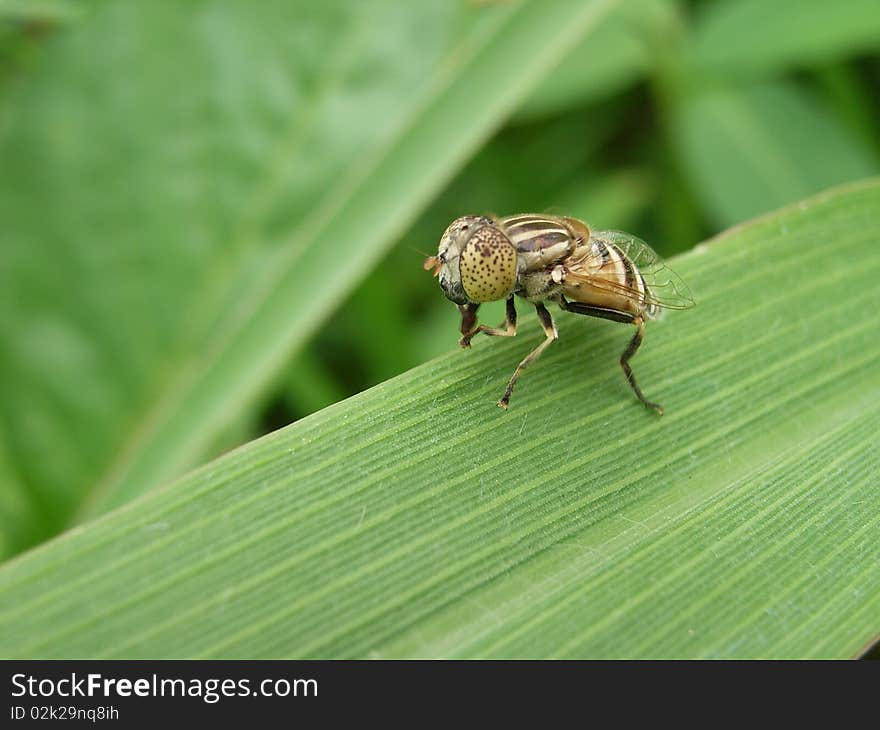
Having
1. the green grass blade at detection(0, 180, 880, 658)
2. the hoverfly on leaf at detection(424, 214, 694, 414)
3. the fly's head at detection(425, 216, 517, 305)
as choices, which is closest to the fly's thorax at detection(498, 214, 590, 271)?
the hoverfly on leaf at detection(424, 214, 694, 414)

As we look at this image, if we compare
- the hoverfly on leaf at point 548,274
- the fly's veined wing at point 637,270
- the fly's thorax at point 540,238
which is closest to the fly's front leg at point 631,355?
the hoverfly on leaf at point 548,274

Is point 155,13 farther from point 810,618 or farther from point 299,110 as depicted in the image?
point 810,618

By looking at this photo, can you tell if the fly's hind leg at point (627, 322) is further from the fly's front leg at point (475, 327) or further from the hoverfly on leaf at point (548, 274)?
the fly's front leg at point (475, 327)

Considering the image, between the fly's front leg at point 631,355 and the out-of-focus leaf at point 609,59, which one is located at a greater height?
the out-of-focus leaf at point 609,59

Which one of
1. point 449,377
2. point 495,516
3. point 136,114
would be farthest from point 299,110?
point 495,516

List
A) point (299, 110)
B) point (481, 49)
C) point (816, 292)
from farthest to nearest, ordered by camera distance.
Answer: point (299, 110) → point (481, 49) → point (816, 292)

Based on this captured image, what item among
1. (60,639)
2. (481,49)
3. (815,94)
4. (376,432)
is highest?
(815,94)

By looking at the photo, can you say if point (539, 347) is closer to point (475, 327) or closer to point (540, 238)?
point (475, 327)
